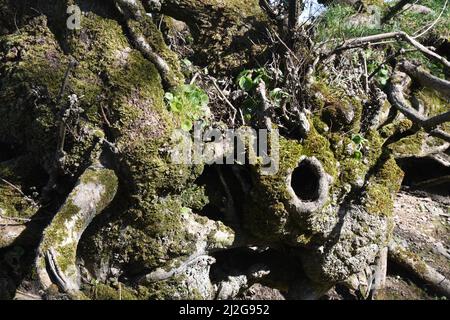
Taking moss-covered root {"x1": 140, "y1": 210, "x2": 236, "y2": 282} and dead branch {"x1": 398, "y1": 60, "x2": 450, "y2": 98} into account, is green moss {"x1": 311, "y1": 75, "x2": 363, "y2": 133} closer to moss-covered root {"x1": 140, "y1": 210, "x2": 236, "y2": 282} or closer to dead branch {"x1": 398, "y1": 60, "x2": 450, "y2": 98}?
dead branch {"x1": 398, "y1": 60, "x2": 450, "y2": 98}

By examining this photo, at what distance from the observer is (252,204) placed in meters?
3.97

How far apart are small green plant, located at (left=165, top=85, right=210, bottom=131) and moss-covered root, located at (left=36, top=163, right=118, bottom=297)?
64 cm

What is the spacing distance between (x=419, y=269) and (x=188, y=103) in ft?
11.1

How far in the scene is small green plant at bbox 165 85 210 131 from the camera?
150 inches

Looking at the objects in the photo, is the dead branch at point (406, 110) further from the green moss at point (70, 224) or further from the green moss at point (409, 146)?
the green moss at point (70, 224)

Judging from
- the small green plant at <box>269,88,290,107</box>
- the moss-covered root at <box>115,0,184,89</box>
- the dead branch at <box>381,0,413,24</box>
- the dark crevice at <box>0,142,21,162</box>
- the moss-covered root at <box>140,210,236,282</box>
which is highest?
the dead branch at <box>381,0,413,24</box>

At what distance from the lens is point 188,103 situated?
3.92 metres

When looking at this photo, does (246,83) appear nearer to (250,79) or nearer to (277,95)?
(250,79)

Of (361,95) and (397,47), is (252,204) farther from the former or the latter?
(397,47)

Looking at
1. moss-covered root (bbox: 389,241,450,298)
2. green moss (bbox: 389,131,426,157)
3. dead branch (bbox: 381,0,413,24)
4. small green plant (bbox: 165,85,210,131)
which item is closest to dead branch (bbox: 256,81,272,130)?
small green plant (bbox: 165,85,210,131)

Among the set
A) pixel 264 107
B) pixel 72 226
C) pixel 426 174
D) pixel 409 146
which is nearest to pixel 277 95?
pixel 264 107

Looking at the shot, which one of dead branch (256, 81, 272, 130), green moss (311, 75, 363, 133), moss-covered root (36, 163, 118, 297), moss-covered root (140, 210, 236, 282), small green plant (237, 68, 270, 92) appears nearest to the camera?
moss-covered root (36, 163, 118, 297)

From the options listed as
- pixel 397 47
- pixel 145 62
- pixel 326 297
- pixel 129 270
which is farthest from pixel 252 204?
pixel 397 47

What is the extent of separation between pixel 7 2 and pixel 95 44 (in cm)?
93
